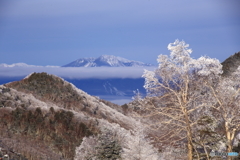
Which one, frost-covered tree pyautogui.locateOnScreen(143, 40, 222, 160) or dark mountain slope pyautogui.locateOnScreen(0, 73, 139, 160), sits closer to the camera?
frost-covered tree pyautogui.locateOnScreen(143, 40, 222, 160)

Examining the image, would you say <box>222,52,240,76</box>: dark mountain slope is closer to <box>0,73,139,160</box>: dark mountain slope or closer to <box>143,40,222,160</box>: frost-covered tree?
<box>0,73,139,160</box>: dark mountain slope

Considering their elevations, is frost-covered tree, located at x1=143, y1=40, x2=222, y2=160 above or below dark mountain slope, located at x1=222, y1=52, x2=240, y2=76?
below

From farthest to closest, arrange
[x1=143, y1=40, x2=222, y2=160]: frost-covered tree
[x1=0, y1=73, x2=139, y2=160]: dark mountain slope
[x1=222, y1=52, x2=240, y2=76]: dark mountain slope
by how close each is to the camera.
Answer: [x1=222, y1=52, x2=240, y2=76]: dark mountain slope → [x1=0, y1=73, x2=139, y2=160]: dark mountain slope → [x1=143, y1=40, x2=222, y2=160]: frost-covered tree

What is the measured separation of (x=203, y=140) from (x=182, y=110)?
1.71 m

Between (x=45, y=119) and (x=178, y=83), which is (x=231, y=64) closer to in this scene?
(x=45, y=119)

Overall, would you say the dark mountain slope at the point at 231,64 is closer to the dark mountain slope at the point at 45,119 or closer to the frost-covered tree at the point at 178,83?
the dark mountain slope at the point at 45,119

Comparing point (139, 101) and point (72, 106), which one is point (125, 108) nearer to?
point (72, 106)

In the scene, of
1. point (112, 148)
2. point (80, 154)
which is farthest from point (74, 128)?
point (112, 148)

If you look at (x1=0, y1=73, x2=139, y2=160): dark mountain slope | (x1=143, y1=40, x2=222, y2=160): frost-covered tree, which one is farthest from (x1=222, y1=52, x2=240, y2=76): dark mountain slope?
(x1=143, y1=40, x2=222, y2=160): frost-covered tree

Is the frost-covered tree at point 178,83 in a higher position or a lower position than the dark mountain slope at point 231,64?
lower

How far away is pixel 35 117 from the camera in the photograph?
58406 millimetres

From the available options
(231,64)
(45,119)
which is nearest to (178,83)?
(45,119)

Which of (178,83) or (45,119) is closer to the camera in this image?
(178,83)

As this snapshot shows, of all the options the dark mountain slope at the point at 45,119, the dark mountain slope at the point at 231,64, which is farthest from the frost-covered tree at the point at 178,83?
the dark mountain slope at the point at 231,64
